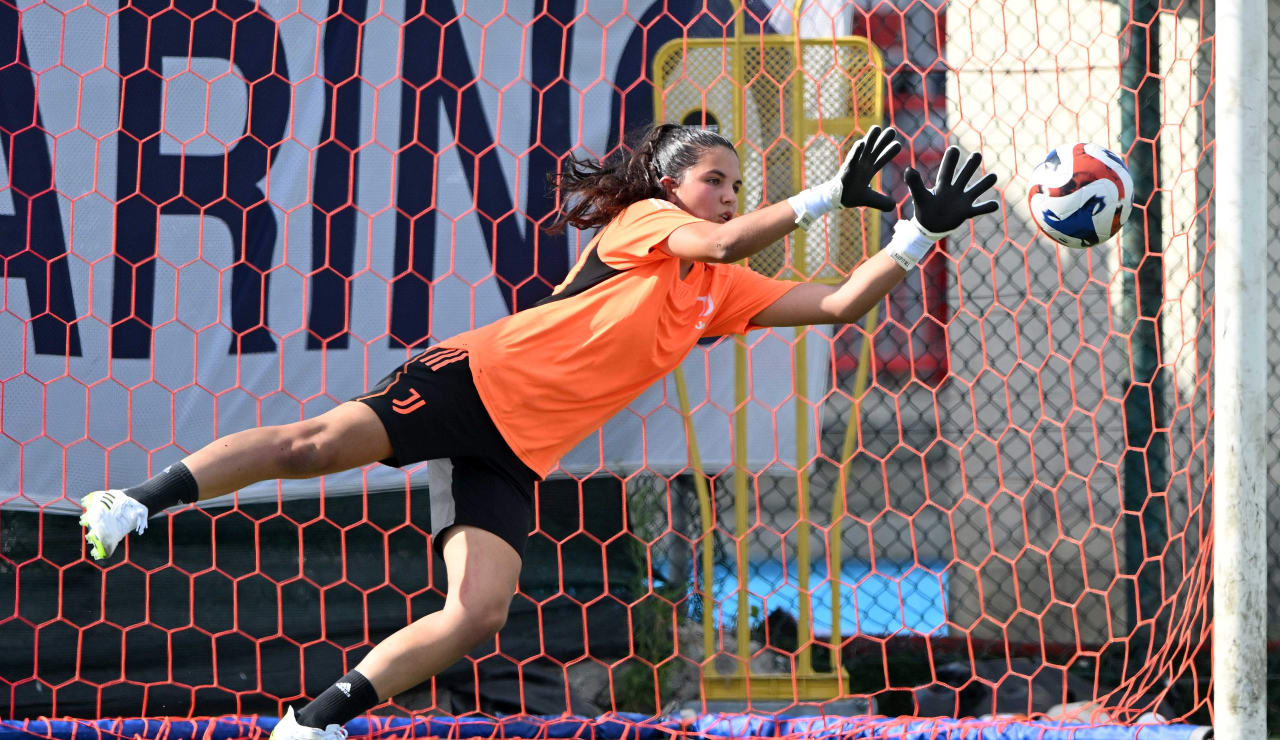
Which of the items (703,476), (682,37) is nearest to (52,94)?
(682,37)

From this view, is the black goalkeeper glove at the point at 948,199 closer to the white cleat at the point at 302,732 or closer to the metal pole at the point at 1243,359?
the metal pole at the point at 1243,359

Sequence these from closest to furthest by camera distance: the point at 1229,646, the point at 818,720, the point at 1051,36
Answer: the point at 1229,646, the point at 818,720, the point at 1051,36

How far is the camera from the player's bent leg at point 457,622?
9.39ft

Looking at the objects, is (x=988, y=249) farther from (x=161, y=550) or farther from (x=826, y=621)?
(x=161, y=550)

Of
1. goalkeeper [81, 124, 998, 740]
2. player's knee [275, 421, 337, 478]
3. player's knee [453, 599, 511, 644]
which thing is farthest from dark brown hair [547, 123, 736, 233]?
player's knee [453, 599, 511, 644]

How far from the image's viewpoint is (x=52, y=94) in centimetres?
413

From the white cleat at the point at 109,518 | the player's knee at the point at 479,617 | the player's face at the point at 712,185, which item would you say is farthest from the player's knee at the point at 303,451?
the player's face at the point at 712,185

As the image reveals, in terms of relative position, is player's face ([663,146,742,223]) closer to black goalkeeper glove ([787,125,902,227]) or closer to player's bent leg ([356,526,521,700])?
black goalkeeper glove ([787,125,902,227])

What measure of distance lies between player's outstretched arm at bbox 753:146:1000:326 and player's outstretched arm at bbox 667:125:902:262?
0.27 feet

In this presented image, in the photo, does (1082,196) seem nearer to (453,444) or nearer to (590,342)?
(590,342)

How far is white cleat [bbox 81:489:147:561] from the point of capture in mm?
2742

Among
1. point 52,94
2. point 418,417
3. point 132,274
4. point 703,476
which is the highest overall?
point 52,94

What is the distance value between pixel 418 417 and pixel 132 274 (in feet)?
5.31

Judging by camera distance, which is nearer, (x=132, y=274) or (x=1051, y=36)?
(x=132, y=274)
